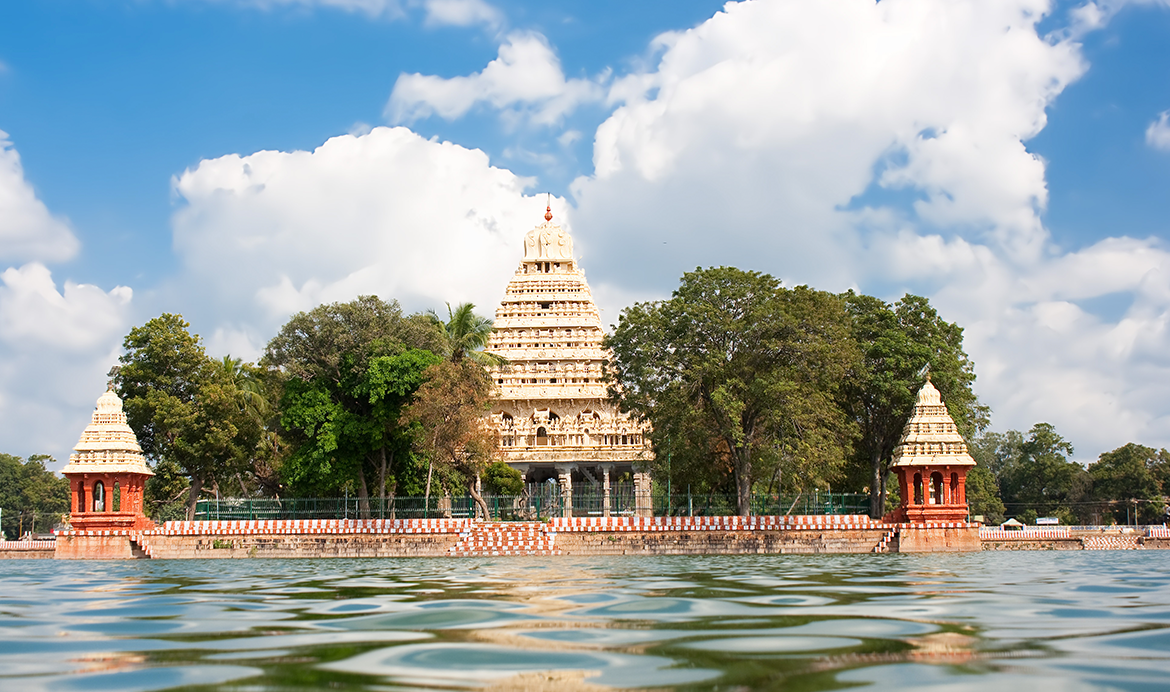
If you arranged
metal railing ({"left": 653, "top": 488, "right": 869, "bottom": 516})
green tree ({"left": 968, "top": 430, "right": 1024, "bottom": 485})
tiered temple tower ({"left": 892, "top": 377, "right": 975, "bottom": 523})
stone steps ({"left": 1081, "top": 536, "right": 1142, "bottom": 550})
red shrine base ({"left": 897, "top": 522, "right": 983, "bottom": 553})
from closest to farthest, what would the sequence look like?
red shrine base ({"left": 897, "top": 522, "right": 983, "bottom": 553}), tiered temple tower ({"left": 892, "top": 377, "right": 975, "bottom": 523}), metal railing ({"left": 653, "top": 488, "right": 869, "bottom": 516}), stone steps ({"left": 1081, "top": 536, "right": 1142, "bottom": 550}), green tree ({"left": 968, "top": 430, "right": 1024, "bottom": 485})

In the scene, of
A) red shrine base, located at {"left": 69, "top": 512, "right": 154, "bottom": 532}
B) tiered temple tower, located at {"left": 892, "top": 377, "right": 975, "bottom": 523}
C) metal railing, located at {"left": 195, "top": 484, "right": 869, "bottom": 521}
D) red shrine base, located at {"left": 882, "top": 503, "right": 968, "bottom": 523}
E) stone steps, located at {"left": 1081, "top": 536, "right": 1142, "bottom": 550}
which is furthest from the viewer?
stone steps, located at {"left": 1081, "top": 536, "right": 1142, "bottom": 550}

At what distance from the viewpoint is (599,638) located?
7.71m

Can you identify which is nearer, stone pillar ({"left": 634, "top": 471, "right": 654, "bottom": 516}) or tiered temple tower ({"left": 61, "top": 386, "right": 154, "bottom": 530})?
tiered temple tower ({"left": 61, "top": 386, "right": 154, "bottom": 530})

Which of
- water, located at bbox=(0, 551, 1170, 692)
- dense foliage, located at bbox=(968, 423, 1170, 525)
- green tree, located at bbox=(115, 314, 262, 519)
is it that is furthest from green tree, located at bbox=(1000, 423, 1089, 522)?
water, located at bbox=(0, 551, 1170, 692)

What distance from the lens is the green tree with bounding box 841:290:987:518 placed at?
4247cm

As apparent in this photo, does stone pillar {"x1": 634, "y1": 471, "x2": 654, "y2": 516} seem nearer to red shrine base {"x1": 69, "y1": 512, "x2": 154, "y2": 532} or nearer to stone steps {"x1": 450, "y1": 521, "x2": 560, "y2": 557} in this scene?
stone steps {"x1": 450, "y1": 521, "x2": 560, "y2": 557}

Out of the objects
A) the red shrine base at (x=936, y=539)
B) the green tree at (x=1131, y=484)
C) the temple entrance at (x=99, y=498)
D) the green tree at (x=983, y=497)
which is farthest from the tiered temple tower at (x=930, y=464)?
the green tree at (x=1131, y=484)

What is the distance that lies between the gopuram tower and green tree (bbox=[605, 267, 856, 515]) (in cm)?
1406

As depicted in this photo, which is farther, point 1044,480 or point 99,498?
point 1044,480

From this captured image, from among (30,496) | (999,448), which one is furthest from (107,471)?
(999,448)

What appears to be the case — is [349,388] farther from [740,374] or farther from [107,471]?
[740,374]

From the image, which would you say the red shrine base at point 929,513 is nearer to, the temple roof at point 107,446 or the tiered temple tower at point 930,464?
the tiered temple tower at point 930,464

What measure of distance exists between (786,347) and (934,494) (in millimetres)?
7671

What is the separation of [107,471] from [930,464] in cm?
2864
